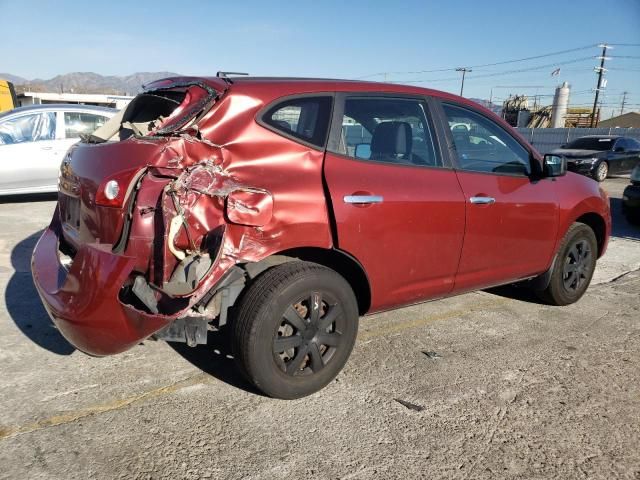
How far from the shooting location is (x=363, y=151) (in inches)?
129

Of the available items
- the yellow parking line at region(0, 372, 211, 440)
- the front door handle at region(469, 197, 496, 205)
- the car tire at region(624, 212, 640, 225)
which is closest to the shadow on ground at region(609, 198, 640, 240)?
the car tire at region(624, 212, 640, 225)

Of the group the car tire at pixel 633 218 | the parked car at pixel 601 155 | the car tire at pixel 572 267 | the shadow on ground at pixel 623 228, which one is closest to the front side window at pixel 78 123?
the car tire at pixel 572 267

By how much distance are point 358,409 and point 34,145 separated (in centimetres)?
803

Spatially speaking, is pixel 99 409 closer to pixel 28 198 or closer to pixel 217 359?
pixel 217 359

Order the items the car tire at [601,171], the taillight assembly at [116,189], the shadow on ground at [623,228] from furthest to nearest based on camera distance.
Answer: the car tire at [601,171], the shadow on ground at [623,228], the taillight assembly at [116,189]

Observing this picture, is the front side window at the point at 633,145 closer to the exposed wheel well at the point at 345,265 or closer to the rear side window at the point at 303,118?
the exposed wheel well at the point at 345,265

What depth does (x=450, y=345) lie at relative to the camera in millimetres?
3824

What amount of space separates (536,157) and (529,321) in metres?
1.36

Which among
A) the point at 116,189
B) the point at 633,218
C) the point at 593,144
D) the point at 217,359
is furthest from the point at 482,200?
the point at 593,144

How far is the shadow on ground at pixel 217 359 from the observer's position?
10.4 ft

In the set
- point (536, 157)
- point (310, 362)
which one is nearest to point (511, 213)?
point (536, 157)

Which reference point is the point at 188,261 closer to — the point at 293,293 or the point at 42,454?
the point at 293,293

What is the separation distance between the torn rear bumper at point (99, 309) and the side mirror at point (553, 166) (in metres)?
3.15

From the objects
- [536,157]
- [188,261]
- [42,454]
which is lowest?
[42,454]
